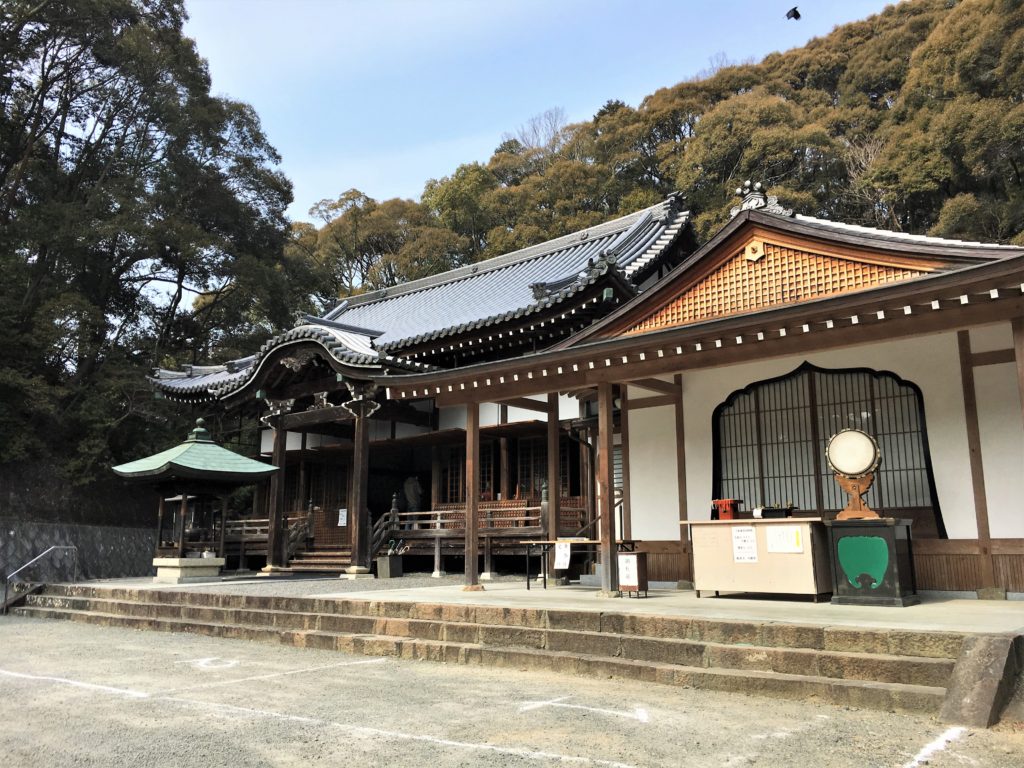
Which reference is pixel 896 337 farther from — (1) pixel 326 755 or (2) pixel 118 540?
(2) pixel 118 540

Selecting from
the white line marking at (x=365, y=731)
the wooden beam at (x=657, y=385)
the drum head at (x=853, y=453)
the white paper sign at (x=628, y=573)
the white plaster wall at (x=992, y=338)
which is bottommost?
the white line marking at (x=365, y=731)

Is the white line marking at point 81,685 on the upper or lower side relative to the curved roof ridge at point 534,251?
lower

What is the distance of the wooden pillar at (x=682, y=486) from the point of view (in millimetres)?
10227

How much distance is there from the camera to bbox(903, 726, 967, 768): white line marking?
3665 millimetres

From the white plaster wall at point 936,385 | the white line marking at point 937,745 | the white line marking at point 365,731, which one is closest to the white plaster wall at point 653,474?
the white plaster wall at point 936,385

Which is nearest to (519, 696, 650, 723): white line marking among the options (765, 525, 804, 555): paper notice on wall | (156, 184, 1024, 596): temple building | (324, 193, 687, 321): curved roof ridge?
(765, 525, 804, 555): paper notice on wall

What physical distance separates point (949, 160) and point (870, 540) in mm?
24498

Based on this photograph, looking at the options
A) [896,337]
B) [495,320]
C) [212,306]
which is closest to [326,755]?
[896,337]

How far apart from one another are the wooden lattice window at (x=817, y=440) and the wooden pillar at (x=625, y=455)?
1379 millimetres

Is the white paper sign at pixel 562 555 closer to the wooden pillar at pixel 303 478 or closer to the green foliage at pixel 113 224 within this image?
the wooden pillar at pixel 303 478

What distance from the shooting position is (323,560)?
16.4m

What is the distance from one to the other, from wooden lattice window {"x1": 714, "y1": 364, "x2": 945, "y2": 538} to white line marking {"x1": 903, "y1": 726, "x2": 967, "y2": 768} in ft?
15.6

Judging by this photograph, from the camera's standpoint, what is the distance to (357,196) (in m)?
40.0

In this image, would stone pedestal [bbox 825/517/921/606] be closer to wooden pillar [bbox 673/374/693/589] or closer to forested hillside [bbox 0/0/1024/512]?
wooden pillar [bbox 673/374/693/589]
